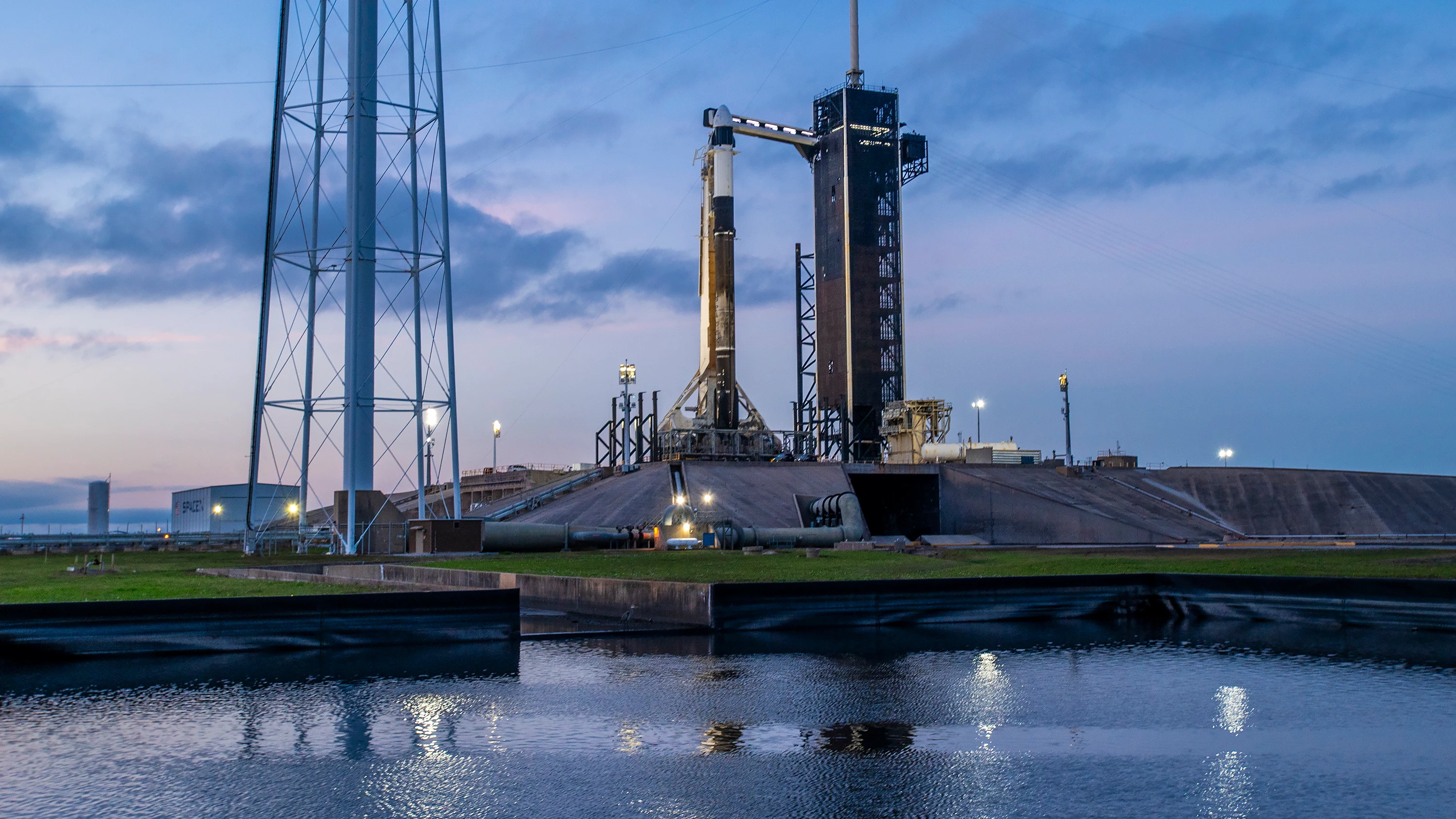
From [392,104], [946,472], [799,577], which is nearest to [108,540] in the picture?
[392,104]

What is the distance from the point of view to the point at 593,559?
44.1m

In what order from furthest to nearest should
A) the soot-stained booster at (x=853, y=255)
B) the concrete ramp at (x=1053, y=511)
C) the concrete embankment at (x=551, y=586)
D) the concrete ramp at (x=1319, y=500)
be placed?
the soot-stained booster at (x=853, y=255)
the concrete ramp at (x=1053, y=511)
the concrete ramp at (x=1319, y=500)
the concrete embankment at (x=551, y=586)

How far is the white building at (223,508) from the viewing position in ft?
257

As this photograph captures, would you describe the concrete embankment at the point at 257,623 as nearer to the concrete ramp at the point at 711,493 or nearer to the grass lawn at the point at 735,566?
the grass lawn at the point at 735,566

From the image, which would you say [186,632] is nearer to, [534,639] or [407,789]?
[534,639]

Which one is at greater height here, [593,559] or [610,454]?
[610,454]

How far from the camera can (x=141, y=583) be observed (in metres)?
28.5

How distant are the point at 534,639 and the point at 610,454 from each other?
60903 mm

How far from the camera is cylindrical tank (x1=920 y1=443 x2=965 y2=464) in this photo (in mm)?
80438

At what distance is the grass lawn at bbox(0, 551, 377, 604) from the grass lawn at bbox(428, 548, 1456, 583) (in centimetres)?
713

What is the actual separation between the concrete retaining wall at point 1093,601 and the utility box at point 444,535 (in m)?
23.9

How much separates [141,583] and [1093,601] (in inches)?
948

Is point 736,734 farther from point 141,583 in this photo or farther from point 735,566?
point 735,566

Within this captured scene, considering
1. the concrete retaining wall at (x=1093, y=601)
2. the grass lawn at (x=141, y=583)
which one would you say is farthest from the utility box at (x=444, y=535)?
the concrete retaining wall at (x=1093, y=601)
